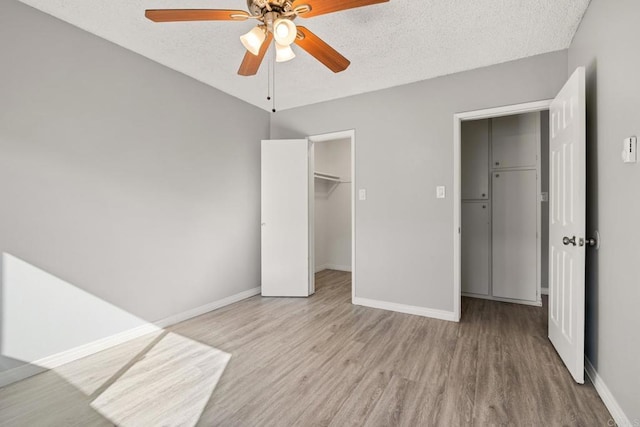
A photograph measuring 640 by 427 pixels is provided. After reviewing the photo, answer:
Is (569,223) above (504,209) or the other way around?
the other way around

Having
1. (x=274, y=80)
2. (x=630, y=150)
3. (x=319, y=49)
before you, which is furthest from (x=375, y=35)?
(x=630, y=150)

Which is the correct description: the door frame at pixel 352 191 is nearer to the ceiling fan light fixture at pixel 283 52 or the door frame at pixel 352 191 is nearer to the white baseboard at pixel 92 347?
the white baseboard at pixel 92 347

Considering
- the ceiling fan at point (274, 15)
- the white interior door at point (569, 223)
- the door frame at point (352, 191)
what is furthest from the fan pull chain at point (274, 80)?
the white interior door at point (569, 223)

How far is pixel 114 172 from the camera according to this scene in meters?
2.51

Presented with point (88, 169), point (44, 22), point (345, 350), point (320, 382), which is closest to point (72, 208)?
point (88, 169)

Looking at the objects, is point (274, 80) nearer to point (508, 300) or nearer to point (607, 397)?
point (607, 397)

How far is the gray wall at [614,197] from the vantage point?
1.46 m

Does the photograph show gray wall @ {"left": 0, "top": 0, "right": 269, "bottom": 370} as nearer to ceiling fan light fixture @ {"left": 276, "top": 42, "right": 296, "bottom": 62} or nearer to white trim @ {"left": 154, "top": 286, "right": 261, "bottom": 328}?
white trim @ {"left": 154, "top": 286, "right": 261, "bottom": 328}

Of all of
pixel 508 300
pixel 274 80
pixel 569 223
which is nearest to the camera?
pixel 569 223

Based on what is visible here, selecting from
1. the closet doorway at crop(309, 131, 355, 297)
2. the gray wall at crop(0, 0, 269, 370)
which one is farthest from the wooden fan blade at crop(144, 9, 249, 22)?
the closet doorway at crop(309, 131, 355, 297)

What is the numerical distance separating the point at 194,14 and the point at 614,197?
2538 mm

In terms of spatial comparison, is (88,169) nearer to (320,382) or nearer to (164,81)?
(164,81)

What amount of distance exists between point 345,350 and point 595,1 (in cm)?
298

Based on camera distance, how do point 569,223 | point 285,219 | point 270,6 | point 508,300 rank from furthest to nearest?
1. point 285,219
2. point 508,300
3. point 569,223
4. point 270,6
